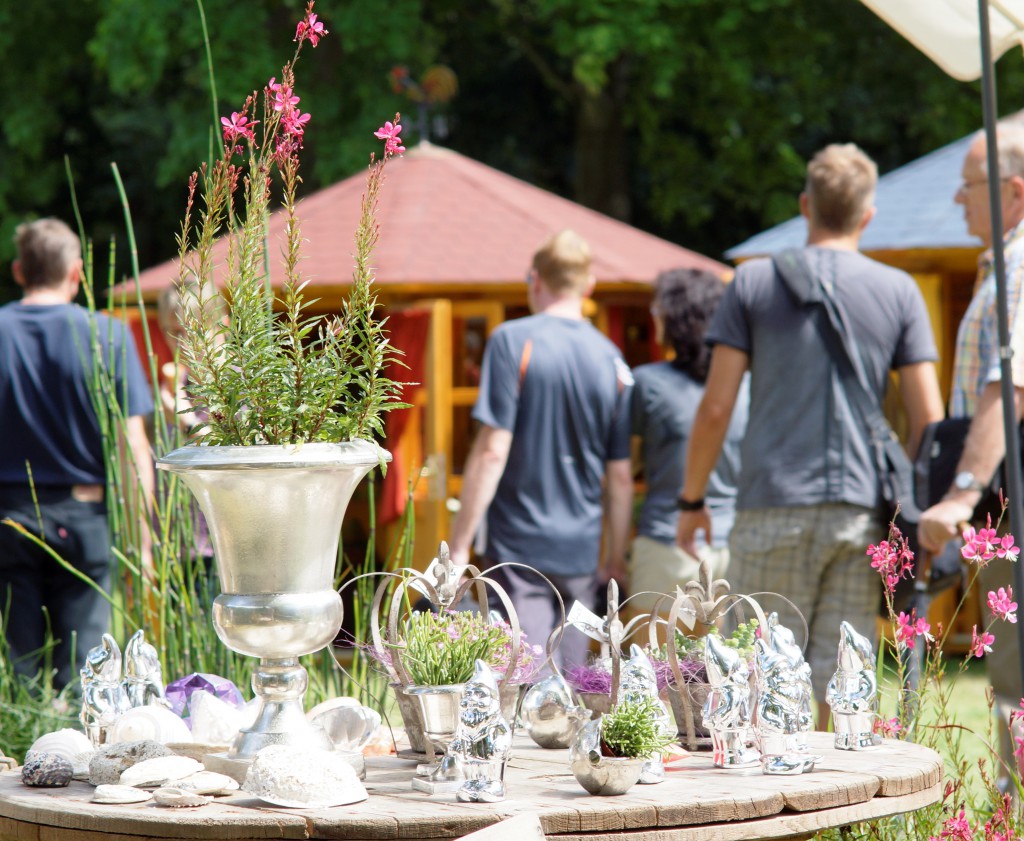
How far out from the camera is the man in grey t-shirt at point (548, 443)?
13.4 feet

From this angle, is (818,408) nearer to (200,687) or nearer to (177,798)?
(200,687)

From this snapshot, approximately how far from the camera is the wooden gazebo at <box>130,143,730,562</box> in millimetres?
7086

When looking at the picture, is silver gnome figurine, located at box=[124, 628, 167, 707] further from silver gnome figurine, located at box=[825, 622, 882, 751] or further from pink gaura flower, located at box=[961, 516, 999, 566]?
pink gaura flower, located at box=[961, 516, 999, 566]

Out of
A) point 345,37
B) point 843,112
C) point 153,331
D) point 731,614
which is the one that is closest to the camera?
point 731,614

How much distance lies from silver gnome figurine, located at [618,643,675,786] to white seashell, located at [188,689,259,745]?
0.54 m

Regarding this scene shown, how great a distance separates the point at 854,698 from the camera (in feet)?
6.79

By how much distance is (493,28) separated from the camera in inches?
579

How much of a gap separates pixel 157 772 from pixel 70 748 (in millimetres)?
293

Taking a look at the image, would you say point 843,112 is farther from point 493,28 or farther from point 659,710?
point 659,710

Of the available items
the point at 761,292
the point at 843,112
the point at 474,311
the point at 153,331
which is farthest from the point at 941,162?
the point at 843,112

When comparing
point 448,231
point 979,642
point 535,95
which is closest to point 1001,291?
point 979,642

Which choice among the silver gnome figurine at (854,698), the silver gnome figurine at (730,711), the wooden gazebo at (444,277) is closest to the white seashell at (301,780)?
the silver gnome figurine at (730,711)

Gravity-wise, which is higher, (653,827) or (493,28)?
(493,28)

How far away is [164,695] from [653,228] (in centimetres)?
1378
